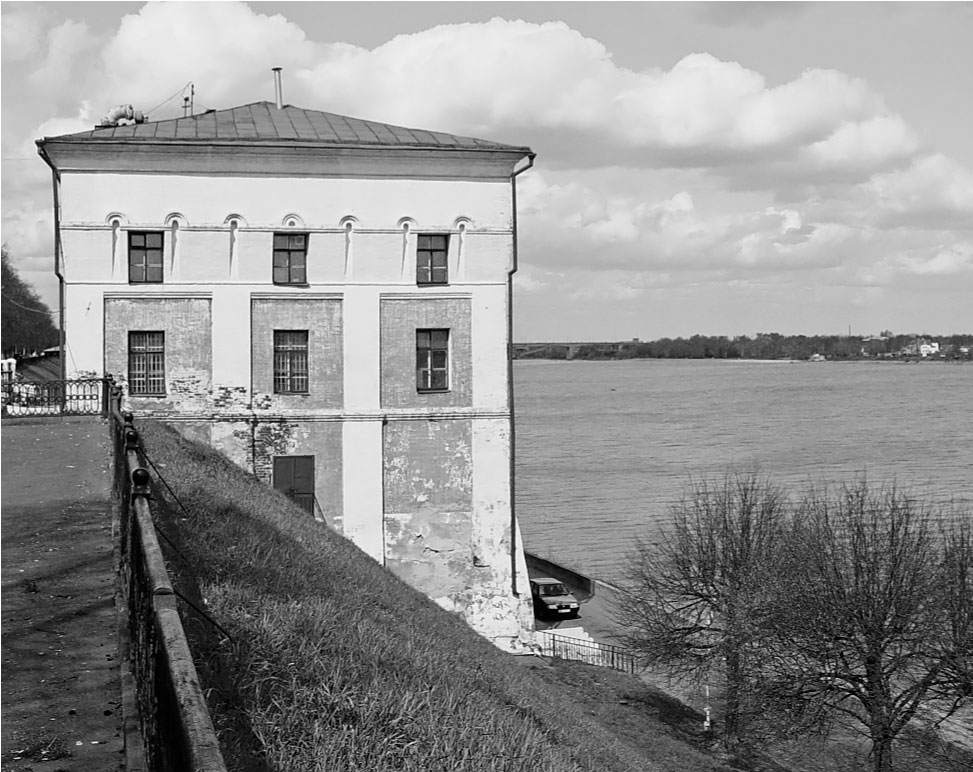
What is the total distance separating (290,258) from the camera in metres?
25.1

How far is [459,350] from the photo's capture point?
25469 mm

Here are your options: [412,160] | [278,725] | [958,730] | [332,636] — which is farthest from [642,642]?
[278,725]

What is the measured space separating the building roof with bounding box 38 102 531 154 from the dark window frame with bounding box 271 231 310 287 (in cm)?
225

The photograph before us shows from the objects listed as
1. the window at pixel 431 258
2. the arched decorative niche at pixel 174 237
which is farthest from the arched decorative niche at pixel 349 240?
the arched decorative niche at pixel 174 237

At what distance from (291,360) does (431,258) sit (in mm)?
4184

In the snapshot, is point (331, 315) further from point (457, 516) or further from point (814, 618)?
point (814, 618)

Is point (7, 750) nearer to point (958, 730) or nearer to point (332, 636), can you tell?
point (332, 636)

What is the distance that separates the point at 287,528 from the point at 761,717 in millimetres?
13385

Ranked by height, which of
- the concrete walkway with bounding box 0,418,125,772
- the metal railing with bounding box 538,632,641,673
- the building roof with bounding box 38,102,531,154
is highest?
the building roof with bounding box 38,102,531,154

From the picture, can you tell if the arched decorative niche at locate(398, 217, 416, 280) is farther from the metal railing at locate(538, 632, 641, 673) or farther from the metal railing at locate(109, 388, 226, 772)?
the metal railing at locate(109, 388, 226, 772)

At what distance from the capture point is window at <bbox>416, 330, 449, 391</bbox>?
25406 mm

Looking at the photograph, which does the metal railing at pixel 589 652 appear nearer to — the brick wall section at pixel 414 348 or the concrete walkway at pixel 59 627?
the brick wall section at pixel 414 348

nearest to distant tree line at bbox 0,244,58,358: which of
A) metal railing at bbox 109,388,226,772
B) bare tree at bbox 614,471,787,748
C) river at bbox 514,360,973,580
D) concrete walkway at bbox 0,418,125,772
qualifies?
river at bbox 514,360,973,580

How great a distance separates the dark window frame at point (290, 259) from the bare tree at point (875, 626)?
13674 millimetres
